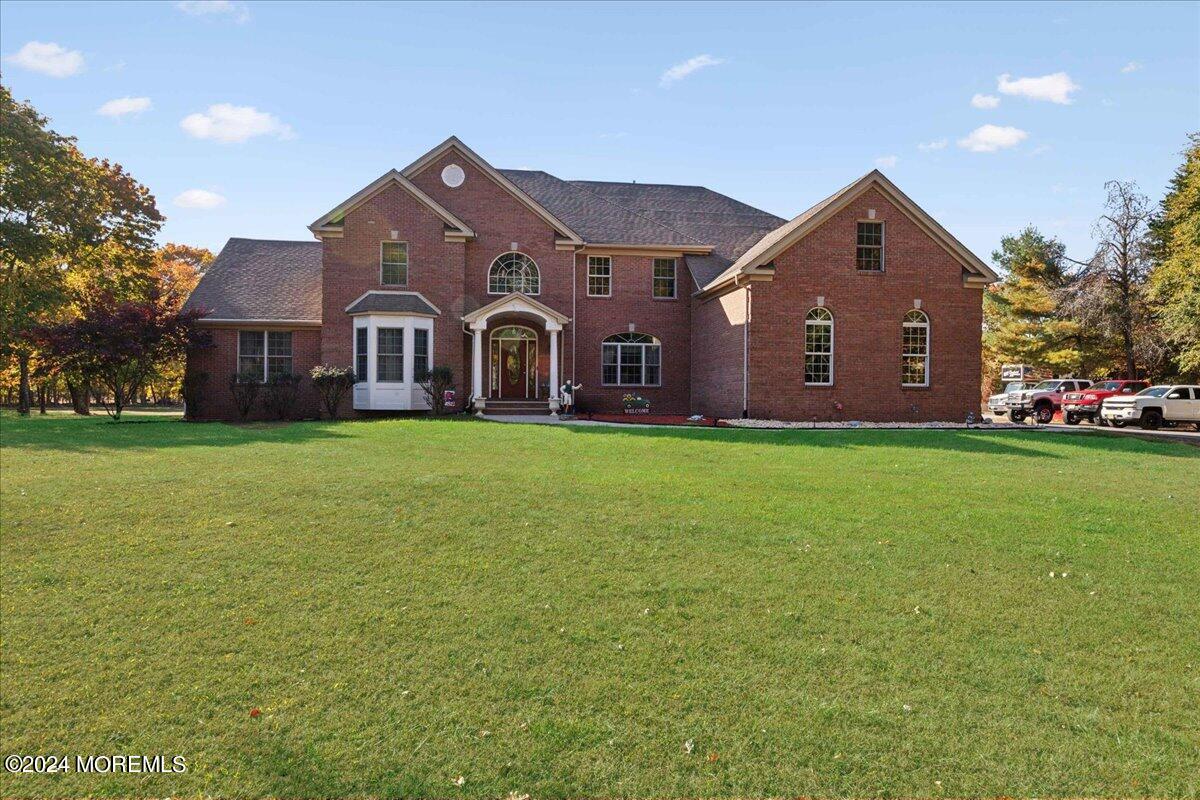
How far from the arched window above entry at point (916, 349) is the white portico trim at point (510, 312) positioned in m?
10.7

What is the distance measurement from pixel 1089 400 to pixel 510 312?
840 inches

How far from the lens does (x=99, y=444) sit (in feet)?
46.6

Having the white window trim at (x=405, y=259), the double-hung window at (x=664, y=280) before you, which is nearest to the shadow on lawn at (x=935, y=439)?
the white window trim at (x=405, y=259)

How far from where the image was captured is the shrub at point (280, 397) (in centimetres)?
2467

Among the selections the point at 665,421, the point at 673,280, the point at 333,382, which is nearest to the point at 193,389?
the point at 333,382

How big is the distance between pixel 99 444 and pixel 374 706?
1211 cm

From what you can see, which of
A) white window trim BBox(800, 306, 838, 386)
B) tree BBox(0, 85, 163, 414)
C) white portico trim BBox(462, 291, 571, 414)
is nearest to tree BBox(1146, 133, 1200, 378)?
white window trim BBox(800, 306, 838, 386)

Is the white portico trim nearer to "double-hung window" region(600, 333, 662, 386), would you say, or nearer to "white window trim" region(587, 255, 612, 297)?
"white window trim" region(587, 255, 612, 297)

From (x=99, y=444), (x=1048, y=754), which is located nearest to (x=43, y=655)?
(x=1048, y=754)

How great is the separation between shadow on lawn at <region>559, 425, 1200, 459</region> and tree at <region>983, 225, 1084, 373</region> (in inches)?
989

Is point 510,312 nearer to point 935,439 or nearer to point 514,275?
point 514,275

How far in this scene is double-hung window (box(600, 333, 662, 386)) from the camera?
1086 inches

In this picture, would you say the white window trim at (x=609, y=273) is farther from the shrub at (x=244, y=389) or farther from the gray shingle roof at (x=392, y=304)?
the shrub at (x=244, y=389)

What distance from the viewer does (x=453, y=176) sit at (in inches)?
1031
